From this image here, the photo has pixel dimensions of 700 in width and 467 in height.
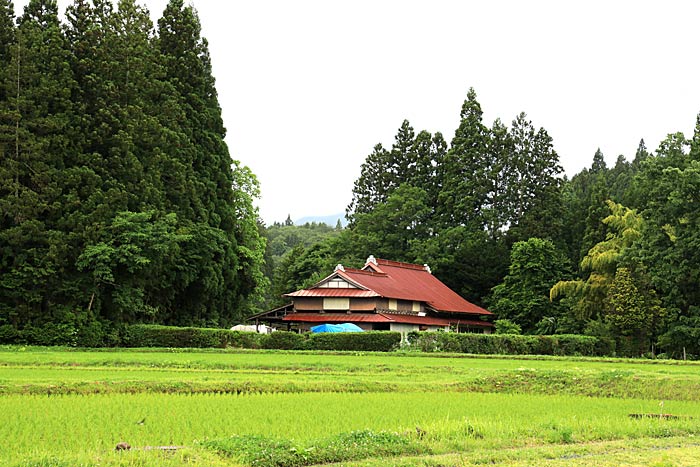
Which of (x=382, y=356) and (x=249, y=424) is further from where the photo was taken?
(x=382, y=356)

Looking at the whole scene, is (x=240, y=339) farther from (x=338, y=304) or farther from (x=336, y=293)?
(x=338, y=304)

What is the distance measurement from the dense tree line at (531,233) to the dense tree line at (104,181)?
711 inches

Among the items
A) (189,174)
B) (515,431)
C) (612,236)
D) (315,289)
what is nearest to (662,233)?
(612,236)

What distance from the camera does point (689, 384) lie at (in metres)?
19.6

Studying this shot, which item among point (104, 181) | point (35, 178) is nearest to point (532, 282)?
point (104, 181)

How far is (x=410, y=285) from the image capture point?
53.3m

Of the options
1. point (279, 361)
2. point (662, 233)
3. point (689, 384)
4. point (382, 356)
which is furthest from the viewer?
point (662, 233)

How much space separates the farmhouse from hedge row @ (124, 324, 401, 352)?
9.53m

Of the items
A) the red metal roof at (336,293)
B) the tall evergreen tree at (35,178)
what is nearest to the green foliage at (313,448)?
the tall evergreen tree at (35,178)

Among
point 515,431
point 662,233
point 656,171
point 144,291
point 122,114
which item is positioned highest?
point 122,114

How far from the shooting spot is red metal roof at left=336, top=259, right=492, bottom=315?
1975 inches

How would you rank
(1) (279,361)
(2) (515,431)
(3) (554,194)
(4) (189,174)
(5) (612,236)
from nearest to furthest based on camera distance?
(2) (515,431)
(1) (279,361)
(4) (189,174)
(5) (612,236)
(3) (554,194)

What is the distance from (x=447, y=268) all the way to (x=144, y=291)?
2709cm

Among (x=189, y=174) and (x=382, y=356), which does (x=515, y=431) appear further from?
(x=189, y=174)
